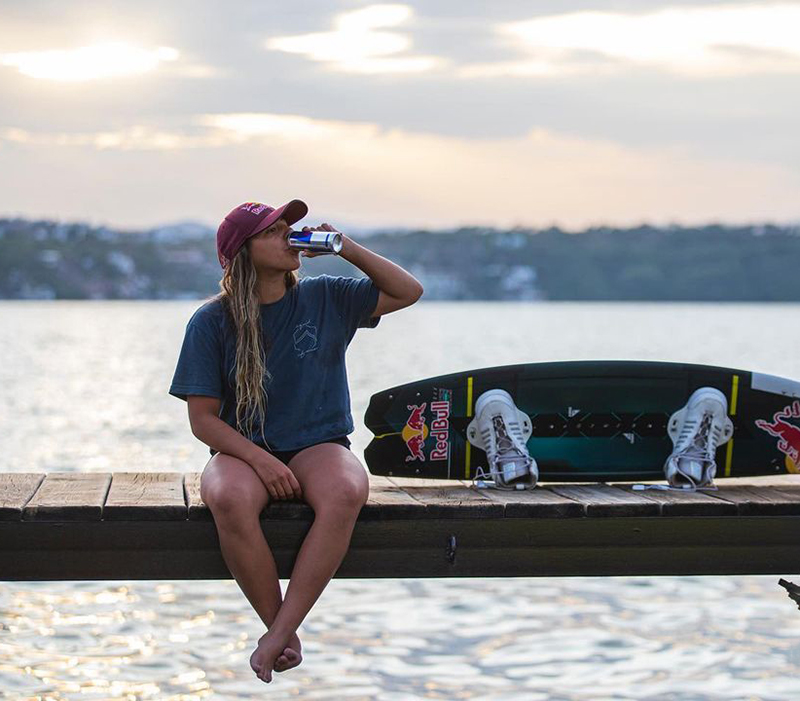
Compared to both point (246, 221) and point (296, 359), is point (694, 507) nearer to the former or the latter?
point (296, 359)

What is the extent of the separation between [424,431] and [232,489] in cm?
129

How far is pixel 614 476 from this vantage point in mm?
5891

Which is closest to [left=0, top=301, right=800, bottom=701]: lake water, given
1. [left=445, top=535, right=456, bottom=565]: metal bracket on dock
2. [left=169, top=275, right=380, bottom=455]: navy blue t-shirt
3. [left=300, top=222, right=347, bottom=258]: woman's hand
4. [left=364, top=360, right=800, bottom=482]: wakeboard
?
[left=364, top=360, right=800, bottom=482]: wakeboard

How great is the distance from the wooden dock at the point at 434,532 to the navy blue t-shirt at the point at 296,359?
0.32 meters

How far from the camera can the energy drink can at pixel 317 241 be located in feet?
15.9

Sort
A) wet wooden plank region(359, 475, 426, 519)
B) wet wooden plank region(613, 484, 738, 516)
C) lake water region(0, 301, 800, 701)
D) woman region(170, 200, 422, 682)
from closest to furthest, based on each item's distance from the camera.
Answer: woman region(170, 200, 422, 682), wet wooden plank region(359, 475, 426, 519), wet wooden plank region(613, 484, 738, 516), lake water region(0, 301, 800, 701)

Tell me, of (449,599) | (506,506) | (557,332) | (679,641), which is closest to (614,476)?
(506,506)

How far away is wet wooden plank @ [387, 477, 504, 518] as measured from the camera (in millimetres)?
5105

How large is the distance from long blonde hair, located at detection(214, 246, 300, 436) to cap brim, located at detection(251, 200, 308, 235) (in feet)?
0.46

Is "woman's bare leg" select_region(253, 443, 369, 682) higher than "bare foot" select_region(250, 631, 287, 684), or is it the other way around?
"woman's bare leg" select_region(253, 443, 369, 682)

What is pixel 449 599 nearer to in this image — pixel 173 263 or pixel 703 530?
pixel 703 530

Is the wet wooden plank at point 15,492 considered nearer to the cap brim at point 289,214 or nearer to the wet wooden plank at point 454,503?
the cap brim at point 289,214

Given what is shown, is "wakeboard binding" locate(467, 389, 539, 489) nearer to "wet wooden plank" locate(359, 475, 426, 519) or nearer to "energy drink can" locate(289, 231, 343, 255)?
"wet wooden plank" locate(359, 475, 426, 519)

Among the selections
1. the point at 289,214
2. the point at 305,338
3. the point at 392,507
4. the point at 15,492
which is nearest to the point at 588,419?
the point at 392,507
